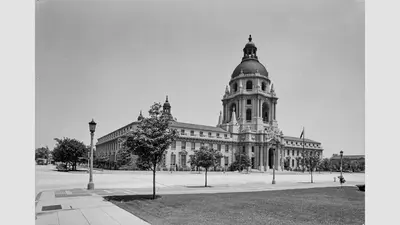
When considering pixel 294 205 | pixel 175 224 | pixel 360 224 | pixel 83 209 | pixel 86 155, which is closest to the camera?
pixel 175 224

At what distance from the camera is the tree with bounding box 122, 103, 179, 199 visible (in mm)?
16703

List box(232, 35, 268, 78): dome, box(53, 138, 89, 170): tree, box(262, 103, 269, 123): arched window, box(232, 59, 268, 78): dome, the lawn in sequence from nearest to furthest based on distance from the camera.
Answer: the lawn
box(53, 138, 89, 170): tree
box(232, 59, 268, 78): dome
box(262, 103, 269, 123): arched window
box(232, 35, 268, 78): dome

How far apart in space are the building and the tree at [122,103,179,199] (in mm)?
64433

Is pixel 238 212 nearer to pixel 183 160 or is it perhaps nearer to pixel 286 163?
pixel 183 160

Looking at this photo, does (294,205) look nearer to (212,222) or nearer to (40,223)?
(212,222)

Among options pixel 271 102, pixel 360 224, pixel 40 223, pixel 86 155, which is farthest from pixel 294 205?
pixel 271 102

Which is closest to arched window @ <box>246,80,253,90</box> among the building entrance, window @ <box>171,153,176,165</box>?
the building entrance

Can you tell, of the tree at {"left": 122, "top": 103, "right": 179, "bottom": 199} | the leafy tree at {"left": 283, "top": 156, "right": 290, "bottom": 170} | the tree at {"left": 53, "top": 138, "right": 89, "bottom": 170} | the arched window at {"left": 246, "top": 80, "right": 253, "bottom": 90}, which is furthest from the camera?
the arched window at {"left": 246, "top": 80, "right": 253, "bottom": 90}

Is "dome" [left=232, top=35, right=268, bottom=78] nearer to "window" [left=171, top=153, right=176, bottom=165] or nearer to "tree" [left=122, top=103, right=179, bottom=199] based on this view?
"window" [left=171, top=153, right=176, bottom=165]

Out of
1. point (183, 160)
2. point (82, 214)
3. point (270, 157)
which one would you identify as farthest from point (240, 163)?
point (82, 214)

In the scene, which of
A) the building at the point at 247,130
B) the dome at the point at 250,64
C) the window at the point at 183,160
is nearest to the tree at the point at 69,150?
the building at the point at 247,130

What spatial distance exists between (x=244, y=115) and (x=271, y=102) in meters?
12.4

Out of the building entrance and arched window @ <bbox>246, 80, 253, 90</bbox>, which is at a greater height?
arched window @ <bbox>246, 80, 253, 90</bbox>

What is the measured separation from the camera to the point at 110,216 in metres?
11.6
